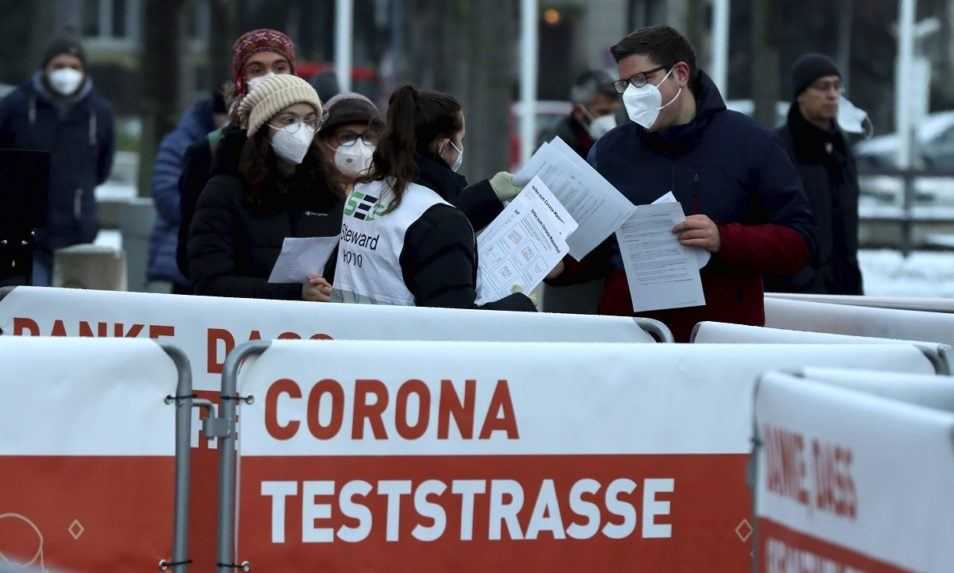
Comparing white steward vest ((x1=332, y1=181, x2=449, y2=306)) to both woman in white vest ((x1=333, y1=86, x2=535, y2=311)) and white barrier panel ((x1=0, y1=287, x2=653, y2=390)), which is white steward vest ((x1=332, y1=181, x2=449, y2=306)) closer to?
woman in white vest ((x1=333, y1=86, x2=535, y2=311))

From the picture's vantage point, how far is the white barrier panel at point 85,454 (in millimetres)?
4977

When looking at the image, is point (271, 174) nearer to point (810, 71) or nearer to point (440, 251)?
point (440, 251)

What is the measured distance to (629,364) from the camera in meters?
5.38

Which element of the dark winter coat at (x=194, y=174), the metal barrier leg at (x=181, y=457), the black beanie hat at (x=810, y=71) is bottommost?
the metal barrier leg at (x=181, y=457)

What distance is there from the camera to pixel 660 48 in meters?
6.63

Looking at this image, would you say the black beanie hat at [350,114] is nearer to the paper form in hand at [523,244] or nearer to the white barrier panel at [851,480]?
the paper form in hand at [523,244]

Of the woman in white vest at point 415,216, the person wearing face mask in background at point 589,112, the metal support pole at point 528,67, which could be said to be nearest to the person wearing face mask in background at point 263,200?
the woman in white vest at point 415,216

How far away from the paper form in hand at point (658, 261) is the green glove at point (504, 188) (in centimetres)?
47

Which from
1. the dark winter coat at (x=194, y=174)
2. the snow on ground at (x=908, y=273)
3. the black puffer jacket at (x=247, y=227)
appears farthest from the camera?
the snow on ground at (x=908, y=273)

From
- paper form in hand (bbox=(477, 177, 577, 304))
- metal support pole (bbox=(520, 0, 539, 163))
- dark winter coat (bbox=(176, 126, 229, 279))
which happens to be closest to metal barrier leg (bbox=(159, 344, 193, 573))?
paper form in hand (bbox=(477, 177, 577, 304))

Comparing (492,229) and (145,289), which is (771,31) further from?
(492,229)

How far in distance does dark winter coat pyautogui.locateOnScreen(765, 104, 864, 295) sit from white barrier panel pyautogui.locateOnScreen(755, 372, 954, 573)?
205 inches

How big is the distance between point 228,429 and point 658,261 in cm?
191

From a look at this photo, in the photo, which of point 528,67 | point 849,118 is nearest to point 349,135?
point 849,118
